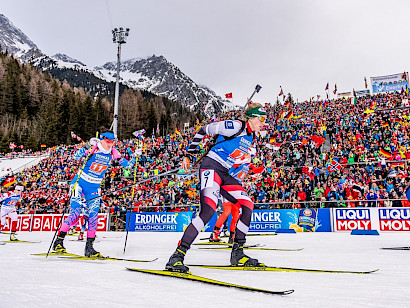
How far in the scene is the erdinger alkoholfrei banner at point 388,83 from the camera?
37969 millimetres

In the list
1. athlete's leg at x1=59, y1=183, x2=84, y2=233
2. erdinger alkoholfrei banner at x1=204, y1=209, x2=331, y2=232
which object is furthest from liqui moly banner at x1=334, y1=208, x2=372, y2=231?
athlete's leg at x1=59, y1=183, x2=84, y2=233

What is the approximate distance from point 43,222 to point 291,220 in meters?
14.4

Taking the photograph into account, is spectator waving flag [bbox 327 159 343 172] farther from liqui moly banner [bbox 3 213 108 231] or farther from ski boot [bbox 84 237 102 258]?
ski boot [bbox 84 237 102 258]

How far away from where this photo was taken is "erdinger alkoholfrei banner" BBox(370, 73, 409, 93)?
37969 millimetres

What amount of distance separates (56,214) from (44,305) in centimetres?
1971

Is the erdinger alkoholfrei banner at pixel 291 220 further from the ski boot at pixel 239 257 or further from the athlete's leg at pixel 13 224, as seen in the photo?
the ski boot at pixel 239 257

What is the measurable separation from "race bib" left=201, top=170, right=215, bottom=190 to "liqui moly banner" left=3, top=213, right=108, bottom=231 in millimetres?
16203

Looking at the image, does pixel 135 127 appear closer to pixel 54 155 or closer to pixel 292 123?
pixel 54 155

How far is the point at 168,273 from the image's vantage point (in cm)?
345

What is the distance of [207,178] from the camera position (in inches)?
166

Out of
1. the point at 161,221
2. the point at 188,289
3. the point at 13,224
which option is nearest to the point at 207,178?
the point at 188,289

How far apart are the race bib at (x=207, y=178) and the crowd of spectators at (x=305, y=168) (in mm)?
6166

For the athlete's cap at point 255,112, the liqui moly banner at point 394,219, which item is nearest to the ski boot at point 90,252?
the athlete's cap at point 255,112

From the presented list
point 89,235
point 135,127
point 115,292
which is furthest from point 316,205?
point 135,127
